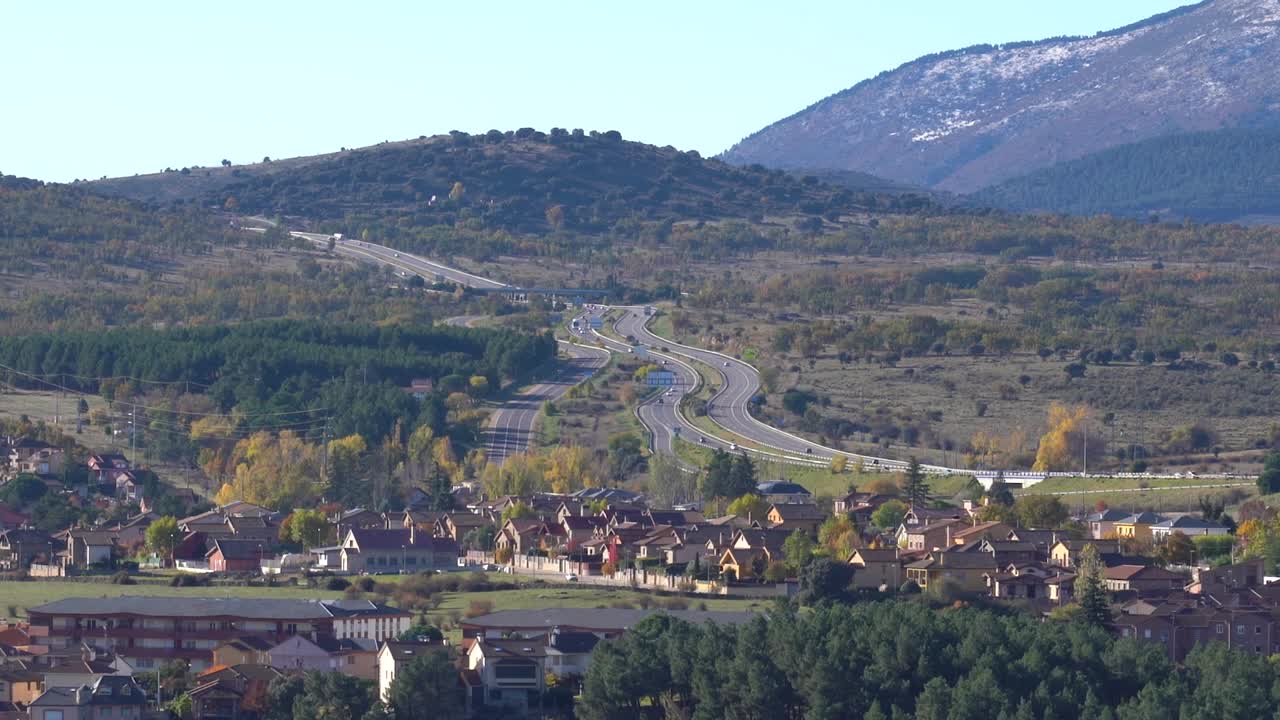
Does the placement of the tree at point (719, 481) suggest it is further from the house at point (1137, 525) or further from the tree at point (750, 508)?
the house at point (1137, 525)

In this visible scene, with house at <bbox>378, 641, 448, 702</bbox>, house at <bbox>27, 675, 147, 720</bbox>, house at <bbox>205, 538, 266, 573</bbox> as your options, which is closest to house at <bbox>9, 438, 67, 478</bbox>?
house at <bbox>205, 538, 266, 573</bbox>

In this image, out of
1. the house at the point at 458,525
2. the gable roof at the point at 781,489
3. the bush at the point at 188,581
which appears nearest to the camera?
the bush at the point at 188,581

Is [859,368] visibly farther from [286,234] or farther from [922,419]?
[286,234]

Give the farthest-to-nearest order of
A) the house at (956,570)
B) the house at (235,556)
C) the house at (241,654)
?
1. the house at (235,556)
2. the house at (956,570)
3. the house at (241,654)

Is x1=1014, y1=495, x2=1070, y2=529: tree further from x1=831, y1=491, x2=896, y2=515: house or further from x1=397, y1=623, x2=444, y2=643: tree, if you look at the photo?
x1=397, y1=623, x2=444, y2=643: tree

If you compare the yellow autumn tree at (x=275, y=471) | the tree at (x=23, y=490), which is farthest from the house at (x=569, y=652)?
the tree at (x=23, y=490)

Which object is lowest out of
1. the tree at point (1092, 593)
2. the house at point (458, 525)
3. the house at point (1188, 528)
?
the house at point (458, 525)
